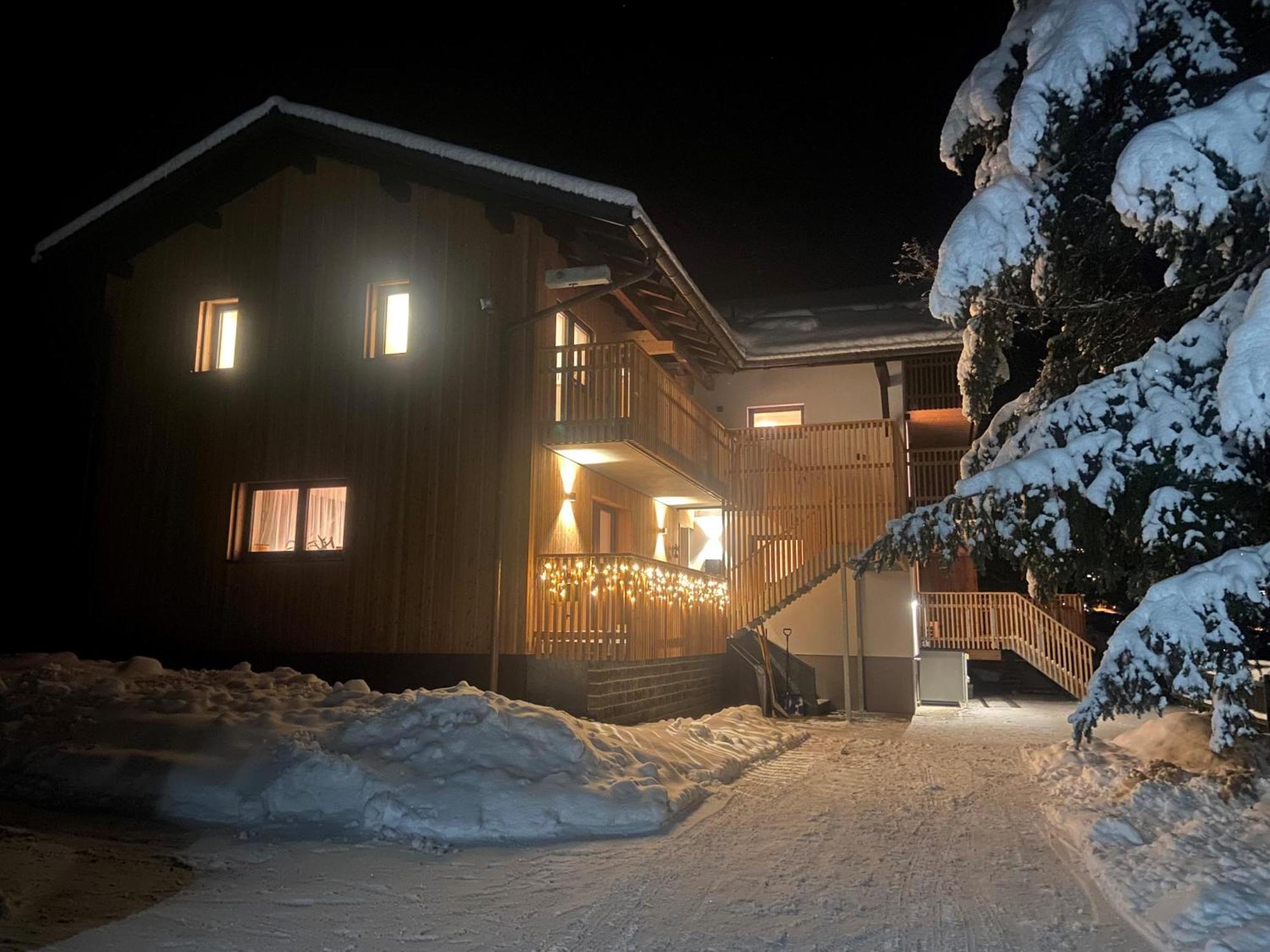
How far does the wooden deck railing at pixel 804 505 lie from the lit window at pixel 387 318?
6124 millimetres

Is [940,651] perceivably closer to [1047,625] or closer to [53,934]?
[1047,625]

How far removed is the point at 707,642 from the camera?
46.2 ft

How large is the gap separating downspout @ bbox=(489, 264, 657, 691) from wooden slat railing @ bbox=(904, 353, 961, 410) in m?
7.97

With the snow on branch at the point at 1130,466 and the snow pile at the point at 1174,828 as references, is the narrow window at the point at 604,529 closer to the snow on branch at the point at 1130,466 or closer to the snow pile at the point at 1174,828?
the snow pile at the point at 1174,828

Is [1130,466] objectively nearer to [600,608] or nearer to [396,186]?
[600,608]

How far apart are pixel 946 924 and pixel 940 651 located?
48.0 ft

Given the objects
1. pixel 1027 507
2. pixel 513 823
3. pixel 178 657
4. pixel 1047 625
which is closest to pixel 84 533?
pixel 178 657

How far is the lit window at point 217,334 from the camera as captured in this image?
14.0m

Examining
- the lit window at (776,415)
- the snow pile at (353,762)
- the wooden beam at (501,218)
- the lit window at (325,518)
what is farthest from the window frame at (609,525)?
the lit window at (776,415)

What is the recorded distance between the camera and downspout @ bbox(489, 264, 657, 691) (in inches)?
444

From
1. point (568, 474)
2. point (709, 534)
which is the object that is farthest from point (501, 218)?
point (709, 534)

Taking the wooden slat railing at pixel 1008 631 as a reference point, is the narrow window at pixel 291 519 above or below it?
above

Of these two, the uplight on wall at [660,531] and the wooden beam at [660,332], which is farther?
the uplight on wall at [660,531]

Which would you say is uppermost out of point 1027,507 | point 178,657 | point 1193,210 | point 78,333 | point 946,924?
point 78,333
